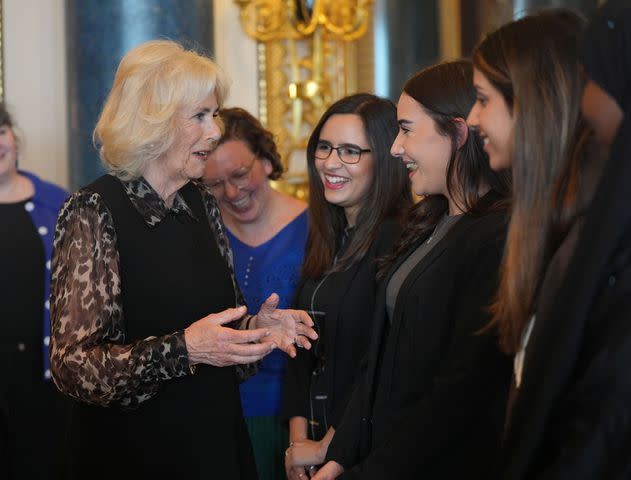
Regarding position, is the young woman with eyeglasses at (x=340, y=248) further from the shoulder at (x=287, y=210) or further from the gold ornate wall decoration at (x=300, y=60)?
the gold ornate wall decoration at (x=300, y=60)

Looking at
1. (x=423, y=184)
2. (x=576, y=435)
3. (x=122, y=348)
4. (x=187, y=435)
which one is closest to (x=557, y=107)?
(x=576, y=435)

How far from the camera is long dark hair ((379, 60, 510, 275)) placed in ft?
8.54

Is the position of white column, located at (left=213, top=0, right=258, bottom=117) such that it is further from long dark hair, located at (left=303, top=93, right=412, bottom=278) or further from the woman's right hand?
the woman's right hand

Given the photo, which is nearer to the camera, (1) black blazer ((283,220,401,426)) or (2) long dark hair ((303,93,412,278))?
(1) black blazer ((283,220,401,426))

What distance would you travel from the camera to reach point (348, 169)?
3332 millimetres

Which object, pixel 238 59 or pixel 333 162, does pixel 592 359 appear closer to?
pixel 333 162

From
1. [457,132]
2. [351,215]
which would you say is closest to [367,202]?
[351,215]

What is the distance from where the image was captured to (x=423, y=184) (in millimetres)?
2742

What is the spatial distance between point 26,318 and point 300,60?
2506 mm

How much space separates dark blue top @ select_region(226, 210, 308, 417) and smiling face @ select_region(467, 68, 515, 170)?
176 cm

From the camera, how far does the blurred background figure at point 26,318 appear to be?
14.5 feet

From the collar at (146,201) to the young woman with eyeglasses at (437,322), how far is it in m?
0.73

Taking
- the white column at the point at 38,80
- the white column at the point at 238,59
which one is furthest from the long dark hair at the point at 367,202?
the white column at the point at 38,80

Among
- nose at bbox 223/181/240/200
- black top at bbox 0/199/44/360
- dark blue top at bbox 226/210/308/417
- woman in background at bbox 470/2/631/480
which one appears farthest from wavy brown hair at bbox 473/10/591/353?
black top at bbox 0/199/44/360
